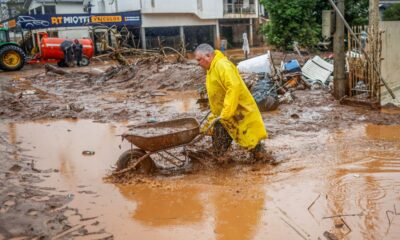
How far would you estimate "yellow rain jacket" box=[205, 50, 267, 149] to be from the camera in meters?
5.27

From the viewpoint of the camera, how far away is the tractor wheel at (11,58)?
20875 mm

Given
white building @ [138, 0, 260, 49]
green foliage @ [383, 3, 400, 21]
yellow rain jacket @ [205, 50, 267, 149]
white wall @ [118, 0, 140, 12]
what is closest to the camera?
yellow rain jacket @ [205, 50, 267, 149]

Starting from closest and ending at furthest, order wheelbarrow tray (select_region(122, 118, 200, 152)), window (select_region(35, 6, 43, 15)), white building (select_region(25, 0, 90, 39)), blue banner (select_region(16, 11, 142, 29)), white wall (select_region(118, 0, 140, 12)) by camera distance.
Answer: wheelbarrow tray (select_region(122, 118, 200, 152))
blue banner (select_region(16, 11, 142, 29))
white building (select_region(25, 0, 90, 39))
white wall (select_region(118, 0, 140, 12))
window (select_region(35, 6, 43, 15))

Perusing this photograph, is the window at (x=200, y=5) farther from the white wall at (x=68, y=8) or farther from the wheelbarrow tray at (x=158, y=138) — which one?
the wheelbarrow tray at (x=158, y=138)

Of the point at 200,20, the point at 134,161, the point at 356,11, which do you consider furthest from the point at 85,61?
the point at 134,161

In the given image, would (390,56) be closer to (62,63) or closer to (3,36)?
(62,63)

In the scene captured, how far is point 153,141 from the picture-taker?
199 inches

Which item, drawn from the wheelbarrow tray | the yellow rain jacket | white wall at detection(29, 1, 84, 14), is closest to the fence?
the yellow rain jacket

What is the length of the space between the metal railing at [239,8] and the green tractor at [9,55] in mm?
23001

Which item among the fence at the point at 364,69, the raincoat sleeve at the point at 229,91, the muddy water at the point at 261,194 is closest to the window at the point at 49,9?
the fence at the point at 364,69

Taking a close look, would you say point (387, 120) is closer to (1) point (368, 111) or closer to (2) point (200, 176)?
(1) point (368, 111)

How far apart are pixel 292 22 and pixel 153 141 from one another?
19.0m

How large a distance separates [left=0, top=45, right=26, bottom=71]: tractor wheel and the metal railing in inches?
907

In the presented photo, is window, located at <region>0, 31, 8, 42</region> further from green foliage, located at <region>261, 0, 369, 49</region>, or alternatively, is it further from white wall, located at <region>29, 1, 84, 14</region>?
white wall, located at <region>29, 1, 84, 14</region>
